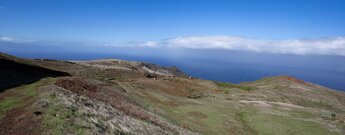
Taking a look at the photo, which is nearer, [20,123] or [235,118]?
[20,123]

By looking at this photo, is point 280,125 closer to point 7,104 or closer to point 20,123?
point 7,104

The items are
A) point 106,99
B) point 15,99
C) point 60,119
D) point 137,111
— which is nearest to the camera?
point 60,119

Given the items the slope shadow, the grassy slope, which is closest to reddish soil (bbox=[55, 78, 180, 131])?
the grassy slope

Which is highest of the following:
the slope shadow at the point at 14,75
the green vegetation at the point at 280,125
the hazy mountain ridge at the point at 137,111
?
the slope shadow at the point at 14,75

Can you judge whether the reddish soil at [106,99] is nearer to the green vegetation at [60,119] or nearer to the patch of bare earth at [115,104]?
the patch of bare earth at [115,104]

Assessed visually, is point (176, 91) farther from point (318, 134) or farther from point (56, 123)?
point (56, 123)

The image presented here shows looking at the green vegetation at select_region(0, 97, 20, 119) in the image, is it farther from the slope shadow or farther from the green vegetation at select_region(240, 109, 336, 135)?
the green vegetation at select_region(240, 109, 336, 135)

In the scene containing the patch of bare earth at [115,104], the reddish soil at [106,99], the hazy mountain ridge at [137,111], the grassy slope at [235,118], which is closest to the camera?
the hazy mountain ridge at [137,111]

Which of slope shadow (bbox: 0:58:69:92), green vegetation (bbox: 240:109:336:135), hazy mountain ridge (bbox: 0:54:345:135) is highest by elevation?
slope shadow (bbox: 0:58:69:92)

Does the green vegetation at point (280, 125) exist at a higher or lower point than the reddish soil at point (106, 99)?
lower

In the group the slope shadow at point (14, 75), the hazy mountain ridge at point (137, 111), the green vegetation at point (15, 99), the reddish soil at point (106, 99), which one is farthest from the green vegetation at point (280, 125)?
the slope shadow at point (14, 75)

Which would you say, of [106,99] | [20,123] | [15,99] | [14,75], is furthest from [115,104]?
[14,75]

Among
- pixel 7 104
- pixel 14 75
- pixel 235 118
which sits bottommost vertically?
pixel 235 118

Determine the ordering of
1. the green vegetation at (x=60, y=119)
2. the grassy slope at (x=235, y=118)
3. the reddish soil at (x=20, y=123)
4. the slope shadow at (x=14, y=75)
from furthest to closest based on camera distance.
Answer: the grassy slope at (x=235, y=118) < the slope shadow at (x=14, y=75) < the reddish soil at (x=20, y=123) < the green vegetation at (x=60, y=119)
